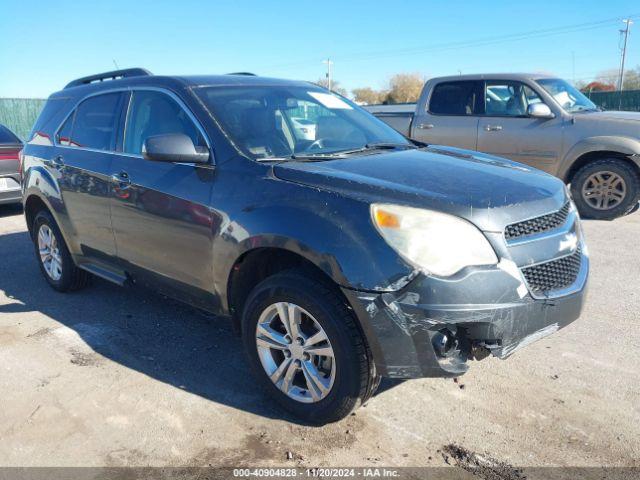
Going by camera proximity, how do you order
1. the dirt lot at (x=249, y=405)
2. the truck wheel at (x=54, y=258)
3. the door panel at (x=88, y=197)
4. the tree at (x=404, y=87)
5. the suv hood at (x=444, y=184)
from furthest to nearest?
the tree at (x=404, y=87), the truck wheel at (x=54, y=258), the door panel at (x=88, y=197), the dirt lot at (x=249, y=405), the suv hood at (x=444, y=184)

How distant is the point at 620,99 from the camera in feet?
84.5

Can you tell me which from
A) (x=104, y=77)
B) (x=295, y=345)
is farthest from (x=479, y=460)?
(x=104, y=77)

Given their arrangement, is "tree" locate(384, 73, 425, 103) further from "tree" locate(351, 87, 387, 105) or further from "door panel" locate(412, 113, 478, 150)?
"door panel" locate(412, 113, 478, 150)

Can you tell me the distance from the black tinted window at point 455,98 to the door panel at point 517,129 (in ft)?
0.69

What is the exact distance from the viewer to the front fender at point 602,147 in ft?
23.5

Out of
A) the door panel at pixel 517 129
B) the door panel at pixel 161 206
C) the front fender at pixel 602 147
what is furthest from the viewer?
the door panel at pixel 517 129

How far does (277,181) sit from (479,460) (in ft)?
5.60

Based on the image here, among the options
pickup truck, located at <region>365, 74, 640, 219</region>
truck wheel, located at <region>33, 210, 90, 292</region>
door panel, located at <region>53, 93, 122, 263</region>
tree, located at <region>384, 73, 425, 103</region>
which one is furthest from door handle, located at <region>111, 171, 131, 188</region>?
tree, located at <region>384, 73, 425, 103</region>

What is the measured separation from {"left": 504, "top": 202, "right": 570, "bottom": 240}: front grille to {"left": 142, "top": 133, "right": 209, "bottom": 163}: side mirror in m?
1.75

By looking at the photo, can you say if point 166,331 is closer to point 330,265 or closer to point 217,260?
point 217,260

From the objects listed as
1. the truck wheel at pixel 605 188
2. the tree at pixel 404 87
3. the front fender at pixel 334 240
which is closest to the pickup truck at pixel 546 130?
the truck wheel at pixel 605 188

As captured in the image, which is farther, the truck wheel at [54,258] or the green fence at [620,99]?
the green fence at [620,99]

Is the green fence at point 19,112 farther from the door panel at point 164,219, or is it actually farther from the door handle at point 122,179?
the door panel at point 164,219

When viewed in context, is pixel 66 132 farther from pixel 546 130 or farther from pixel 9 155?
pixel 546 130
